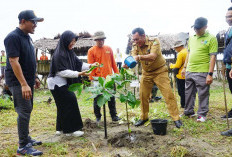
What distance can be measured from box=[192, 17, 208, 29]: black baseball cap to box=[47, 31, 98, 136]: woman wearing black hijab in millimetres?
2509

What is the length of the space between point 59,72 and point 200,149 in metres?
2.55

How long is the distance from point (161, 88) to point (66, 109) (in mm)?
1895

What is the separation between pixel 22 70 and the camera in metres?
2.93

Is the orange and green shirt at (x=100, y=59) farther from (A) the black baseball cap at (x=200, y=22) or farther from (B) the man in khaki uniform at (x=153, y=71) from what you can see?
(A) the black baseball cap at (x=200, y=22)

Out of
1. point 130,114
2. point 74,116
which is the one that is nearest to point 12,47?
point 74,116

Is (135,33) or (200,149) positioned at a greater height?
(135,33)

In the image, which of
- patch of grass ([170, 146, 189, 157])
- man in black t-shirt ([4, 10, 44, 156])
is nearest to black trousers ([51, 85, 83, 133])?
man in black t-shirt ([4, 10, 44, 156])

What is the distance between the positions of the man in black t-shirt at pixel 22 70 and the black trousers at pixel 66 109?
608 millimetres

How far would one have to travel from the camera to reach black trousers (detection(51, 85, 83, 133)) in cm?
349

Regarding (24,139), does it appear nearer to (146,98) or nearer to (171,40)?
(146,98)

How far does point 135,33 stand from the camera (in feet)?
12.4

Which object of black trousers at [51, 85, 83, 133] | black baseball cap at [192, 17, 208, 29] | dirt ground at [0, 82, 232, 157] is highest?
black baseball cap at [192, 17, 208, 29]

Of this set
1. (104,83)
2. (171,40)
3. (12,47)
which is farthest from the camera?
(171,40)

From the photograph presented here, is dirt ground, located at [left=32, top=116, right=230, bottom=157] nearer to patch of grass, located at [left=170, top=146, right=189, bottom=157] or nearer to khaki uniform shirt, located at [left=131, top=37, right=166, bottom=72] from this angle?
patch of grass, located at [left=170, top=146, right=189, bottom=157]
